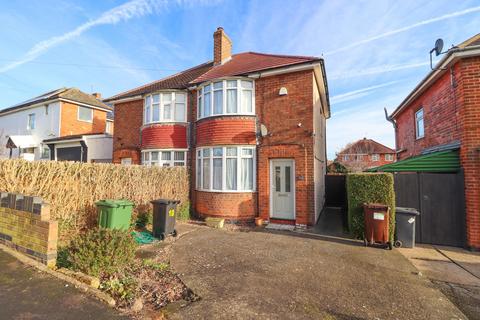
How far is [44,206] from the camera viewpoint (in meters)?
4.43

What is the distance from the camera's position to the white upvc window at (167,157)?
456 inches

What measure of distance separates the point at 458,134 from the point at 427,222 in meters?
2.80

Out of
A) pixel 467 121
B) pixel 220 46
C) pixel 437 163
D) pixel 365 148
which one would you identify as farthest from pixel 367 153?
pixel 467 121

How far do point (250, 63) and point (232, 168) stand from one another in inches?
204

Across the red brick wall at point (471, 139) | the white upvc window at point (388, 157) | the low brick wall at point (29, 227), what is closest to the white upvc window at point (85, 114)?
the low brick wall at point (29, 227)

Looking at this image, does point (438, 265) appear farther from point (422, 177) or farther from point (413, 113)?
point (413, 113)

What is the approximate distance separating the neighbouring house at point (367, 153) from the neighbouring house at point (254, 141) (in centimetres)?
3850

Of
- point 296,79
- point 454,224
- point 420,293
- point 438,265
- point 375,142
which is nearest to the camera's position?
point 420,293

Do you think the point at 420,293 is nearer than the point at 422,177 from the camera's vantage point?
Yes

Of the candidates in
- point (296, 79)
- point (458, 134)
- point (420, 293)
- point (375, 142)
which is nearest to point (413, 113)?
point (458, 134)

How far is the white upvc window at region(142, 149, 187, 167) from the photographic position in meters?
11.6

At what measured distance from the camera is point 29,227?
456 cm

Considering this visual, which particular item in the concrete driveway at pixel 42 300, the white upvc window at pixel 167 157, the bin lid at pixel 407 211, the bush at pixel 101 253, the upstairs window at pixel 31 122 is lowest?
the concrete driveway at pixel 42 300

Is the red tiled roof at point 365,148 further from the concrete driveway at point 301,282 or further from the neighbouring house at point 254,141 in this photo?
the concrete driveway at point 301,282
